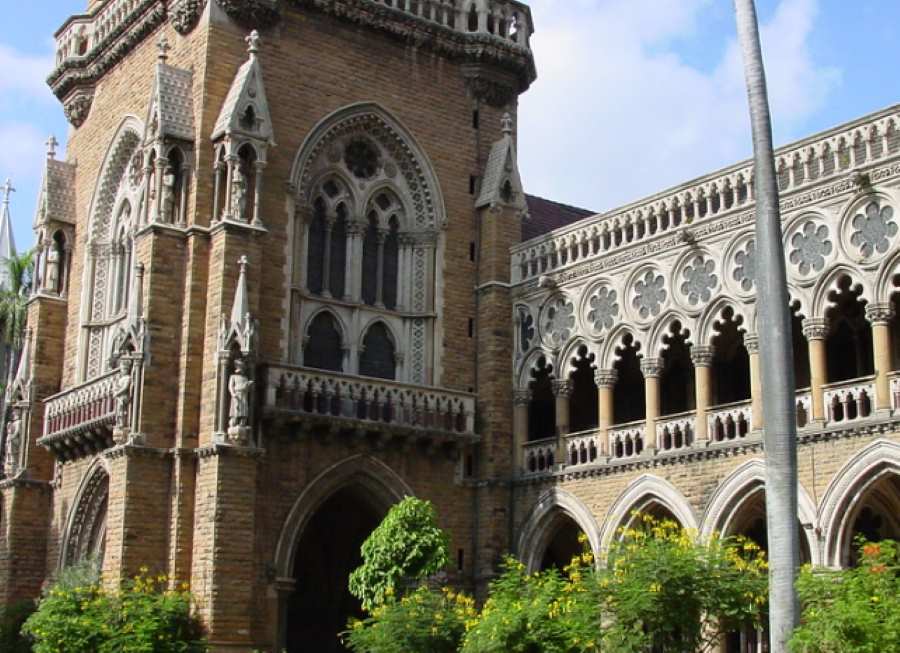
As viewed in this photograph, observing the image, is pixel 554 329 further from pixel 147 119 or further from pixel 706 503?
pixel 147 119

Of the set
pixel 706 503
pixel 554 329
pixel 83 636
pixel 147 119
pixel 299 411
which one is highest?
pixel 147 119

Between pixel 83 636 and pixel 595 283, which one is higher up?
pixel 595 283

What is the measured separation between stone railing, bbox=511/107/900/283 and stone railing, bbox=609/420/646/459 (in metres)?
3.55

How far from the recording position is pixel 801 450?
22375mm

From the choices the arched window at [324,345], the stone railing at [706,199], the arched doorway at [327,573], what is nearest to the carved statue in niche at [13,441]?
the arched doorway at [327,573]

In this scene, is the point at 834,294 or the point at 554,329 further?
the point at 554,329

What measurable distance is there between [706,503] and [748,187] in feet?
18.6

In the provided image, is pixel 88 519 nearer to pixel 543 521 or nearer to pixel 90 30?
pixel 543 521

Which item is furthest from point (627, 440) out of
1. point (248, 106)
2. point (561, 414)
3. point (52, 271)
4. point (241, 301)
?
point (52, 271)

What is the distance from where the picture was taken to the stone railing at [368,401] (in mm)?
26328

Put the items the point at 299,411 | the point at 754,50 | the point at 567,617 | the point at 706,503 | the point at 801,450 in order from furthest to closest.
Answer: the point at 299,411 → the point at 706,503 → the point at 801,450 → the point at 567,617 → the point at 754,50

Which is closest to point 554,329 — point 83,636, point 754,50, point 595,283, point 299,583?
point 595,283

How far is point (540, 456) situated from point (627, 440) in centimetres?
267

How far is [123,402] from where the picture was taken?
83.8ft
